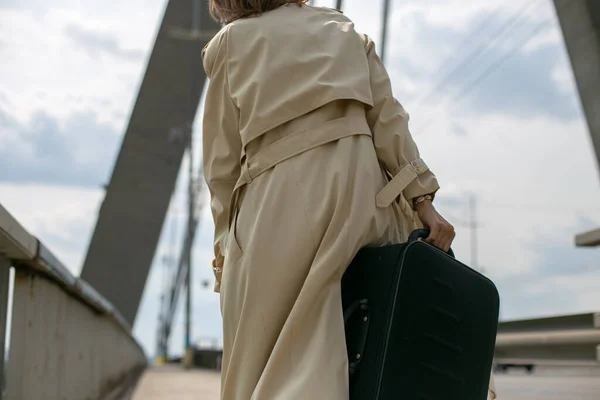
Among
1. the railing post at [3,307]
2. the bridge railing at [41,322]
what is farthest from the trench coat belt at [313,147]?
the railing post at [3,307]

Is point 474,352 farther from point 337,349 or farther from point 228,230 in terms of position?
point 228,230

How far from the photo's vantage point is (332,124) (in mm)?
1850

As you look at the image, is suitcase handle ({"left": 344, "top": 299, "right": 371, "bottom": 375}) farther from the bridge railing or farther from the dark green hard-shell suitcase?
the bridge railing

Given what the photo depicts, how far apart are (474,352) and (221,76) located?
0.89 metres

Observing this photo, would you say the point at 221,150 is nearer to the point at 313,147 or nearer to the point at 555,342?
the point at 313,147

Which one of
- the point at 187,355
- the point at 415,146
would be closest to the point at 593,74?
the point at 415,146

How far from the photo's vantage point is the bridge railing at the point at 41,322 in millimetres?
2402

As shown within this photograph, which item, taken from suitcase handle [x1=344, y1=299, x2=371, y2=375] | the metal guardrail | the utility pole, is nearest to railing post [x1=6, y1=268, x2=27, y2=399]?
suitcase handle [x1=344, y1=299, x2=371, y2=375]

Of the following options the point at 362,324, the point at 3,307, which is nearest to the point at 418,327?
the point at 362,324

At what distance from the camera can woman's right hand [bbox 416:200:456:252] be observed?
180cm

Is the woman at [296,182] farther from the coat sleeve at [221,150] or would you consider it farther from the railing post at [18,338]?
the railing post at [18,338]

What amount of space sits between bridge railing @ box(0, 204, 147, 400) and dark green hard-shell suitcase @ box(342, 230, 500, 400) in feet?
3.29

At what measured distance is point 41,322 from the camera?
115 inches

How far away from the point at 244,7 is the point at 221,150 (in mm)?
361
